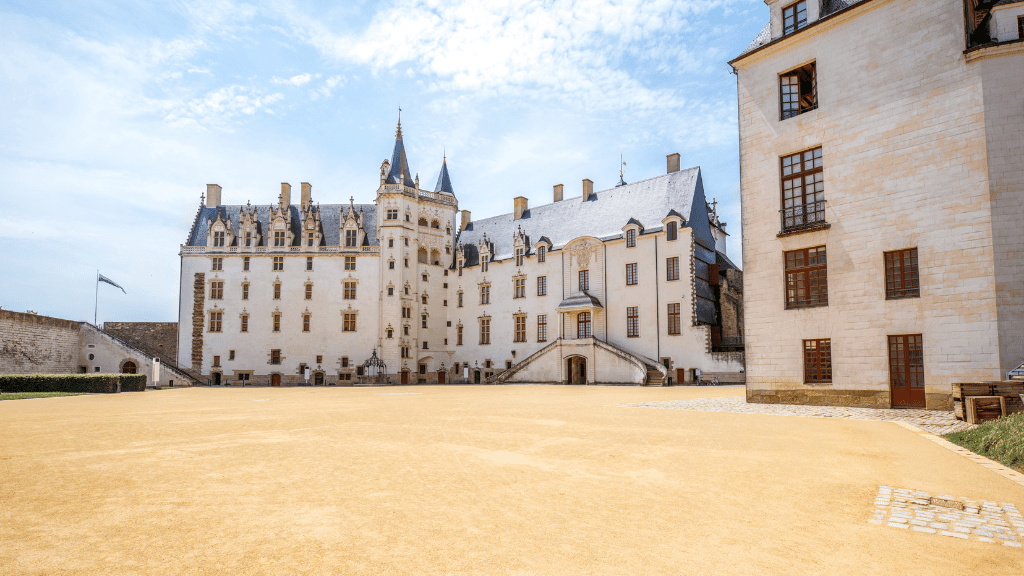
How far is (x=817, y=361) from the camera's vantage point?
20000 mm

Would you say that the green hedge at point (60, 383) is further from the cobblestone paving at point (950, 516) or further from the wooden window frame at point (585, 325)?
the cobblestone paving at point (950, 516)

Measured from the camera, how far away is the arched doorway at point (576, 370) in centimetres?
4481

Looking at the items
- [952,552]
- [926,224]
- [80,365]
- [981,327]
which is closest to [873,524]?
[952,552]

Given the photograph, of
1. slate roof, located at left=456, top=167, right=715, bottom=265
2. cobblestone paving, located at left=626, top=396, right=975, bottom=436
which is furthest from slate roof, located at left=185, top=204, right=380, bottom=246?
cobblestone paving, located at left=626, top=396, right=975, bottom=436

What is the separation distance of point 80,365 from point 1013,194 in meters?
56.9

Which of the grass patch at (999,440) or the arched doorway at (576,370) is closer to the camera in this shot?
the grass patch at (999,440)

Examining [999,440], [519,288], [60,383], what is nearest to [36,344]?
[60,383]

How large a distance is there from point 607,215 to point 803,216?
2730 cm

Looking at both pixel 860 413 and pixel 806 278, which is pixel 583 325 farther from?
pixel 860 413

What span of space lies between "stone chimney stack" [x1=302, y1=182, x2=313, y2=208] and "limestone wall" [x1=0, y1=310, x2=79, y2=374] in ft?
69.5

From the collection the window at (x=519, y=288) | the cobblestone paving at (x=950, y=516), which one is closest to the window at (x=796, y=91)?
the cobblestone paving at (x=950, y=516)

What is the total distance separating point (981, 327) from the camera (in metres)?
16.3

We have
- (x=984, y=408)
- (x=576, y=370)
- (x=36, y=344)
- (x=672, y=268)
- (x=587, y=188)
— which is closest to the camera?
(x=984, y=408)

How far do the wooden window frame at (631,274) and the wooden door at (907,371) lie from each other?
25547mm
